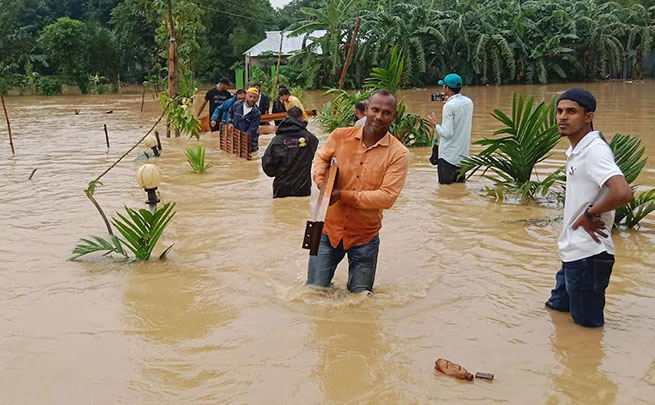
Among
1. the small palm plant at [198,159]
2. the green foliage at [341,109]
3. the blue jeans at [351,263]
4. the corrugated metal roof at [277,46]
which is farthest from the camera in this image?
the corrugated metal roof at [277,46]

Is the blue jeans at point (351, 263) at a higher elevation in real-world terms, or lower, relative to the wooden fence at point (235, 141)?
lower

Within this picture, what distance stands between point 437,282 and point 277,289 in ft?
4.22

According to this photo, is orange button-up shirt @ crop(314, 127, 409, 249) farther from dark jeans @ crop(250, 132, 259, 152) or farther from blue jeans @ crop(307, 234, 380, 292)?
dark jeans @ crop(250, 132, 259, 152)

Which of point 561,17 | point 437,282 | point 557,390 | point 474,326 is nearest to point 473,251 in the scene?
point 437,282

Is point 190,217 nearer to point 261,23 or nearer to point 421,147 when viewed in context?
point 421,147

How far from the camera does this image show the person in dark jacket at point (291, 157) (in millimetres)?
8156

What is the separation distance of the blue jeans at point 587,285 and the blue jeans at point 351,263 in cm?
127

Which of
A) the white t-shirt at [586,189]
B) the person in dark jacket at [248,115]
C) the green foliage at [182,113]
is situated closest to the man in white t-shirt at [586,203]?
the white t-shirt at [586,189]

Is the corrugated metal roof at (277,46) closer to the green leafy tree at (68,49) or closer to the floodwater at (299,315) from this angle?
the green leafy tree at (68,49)

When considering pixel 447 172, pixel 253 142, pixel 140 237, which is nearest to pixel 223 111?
pixel 253 142

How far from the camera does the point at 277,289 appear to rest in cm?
520

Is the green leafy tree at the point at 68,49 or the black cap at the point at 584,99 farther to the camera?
the green leafy tree at the point at 68,49

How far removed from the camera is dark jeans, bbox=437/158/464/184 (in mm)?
8898

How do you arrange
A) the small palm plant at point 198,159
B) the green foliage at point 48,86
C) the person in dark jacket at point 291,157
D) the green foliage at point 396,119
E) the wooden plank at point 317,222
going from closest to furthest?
1. the wooden plank at point 317,222
2. the person in dark jacket at point 291,157
3. the small palm plant at point 198,159
4. the green foliage at point 396,119
5. the green foliage at point 48,86
